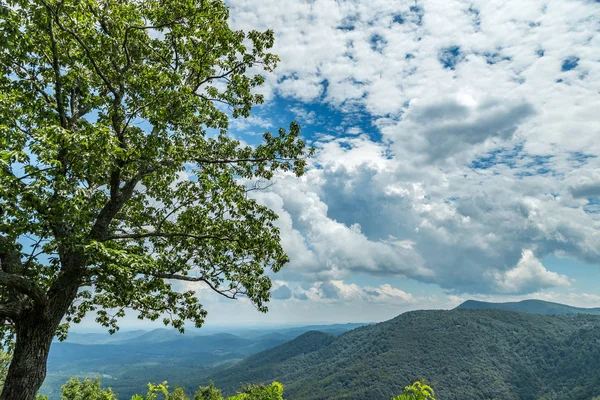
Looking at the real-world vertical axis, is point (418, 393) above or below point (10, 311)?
below

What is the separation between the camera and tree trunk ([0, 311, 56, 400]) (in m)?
10.1

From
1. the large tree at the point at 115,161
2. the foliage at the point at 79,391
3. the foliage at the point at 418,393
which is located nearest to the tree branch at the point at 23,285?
the large tree at the point at 115,161

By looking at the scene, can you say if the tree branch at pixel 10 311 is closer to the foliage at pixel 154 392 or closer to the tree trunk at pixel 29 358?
the tree trunk at pixel 29 358

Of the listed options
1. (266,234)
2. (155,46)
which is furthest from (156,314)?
(155,46)

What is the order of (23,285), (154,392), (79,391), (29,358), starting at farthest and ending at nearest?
(79,391) < (29,358) < (23,285) < (154,392)

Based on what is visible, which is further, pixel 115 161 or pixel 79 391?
pixel 79 391

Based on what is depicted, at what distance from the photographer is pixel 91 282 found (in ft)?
42.6

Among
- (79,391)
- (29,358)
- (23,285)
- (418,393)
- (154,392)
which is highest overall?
(23,285)

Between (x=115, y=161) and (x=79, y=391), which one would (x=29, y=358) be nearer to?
(x=115, y=161)

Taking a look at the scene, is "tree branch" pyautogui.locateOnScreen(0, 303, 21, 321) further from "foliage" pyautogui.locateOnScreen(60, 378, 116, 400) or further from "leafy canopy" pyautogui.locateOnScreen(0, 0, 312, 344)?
"foliage" pyautogui.locateOnScreen(60, 378, 116, 400)

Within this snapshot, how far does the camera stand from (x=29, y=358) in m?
10.5

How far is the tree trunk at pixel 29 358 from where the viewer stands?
33.3 feet

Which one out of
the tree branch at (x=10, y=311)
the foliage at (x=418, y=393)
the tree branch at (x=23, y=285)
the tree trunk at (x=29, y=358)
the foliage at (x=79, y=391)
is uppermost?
the tree branch at (x=23, y=285)

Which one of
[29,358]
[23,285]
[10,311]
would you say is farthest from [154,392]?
[10,311]
